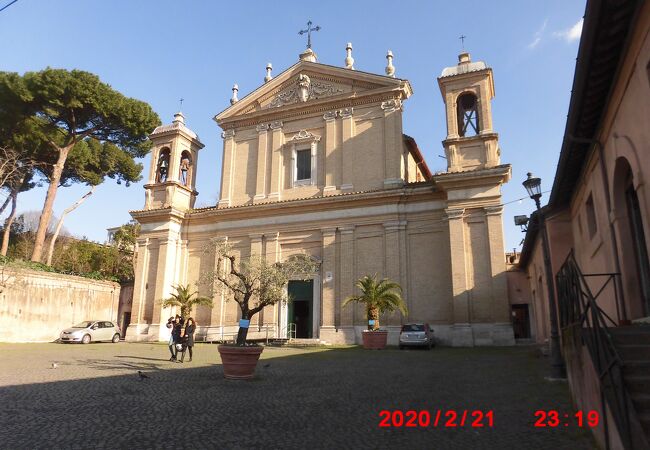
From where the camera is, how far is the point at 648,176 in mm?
6363

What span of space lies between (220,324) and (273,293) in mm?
14150

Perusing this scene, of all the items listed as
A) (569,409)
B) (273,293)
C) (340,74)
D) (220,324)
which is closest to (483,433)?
(569,409)

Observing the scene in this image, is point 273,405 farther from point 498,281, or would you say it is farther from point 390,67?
point 390,67

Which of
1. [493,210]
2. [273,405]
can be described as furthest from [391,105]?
[273,405]

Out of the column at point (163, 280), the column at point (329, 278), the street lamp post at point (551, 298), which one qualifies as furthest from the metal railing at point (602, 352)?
the column at point (163, 280)

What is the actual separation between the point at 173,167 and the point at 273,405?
2394 cm

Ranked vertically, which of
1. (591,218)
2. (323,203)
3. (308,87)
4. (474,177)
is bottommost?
(591,218)

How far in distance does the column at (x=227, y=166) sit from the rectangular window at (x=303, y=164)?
427 cm

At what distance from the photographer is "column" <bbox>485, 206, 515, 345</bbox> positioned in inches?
776

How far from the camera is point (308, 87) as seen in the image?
2745cm

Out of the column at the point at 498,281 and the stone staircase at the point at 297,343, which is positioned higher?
the column at the point at 498,281

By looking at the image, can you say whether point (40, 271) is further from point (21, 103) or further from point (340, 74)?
point (340, 74)

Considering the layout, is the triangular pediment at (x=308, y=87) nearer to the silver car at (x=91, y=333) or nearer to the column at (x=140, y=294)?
the column at (x=140, y=294)

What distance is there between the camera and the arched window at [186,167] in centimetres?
2991
